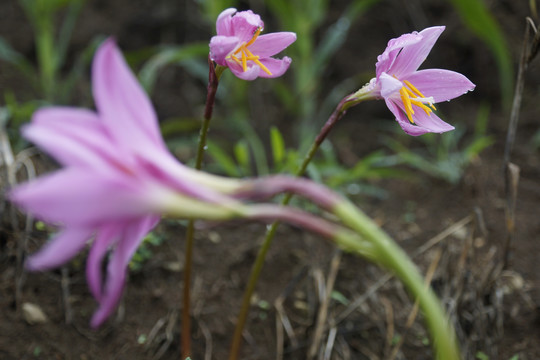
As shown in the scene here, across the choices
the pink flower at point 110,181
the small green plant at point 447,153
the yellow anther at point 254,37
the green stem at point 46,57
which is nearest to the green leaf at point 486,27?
the small green plant at point 447,153

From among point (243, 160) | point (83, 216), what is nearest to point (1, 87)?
point (243, 160)

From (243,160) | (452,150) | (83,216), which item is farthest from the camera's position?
(452,150)

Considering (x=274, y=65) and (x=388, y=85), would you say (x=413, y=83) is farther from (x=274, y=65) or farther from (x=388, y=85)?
(x=274, y=65)

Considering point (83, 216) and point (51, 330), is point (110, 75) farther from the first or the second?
point (51, 330)

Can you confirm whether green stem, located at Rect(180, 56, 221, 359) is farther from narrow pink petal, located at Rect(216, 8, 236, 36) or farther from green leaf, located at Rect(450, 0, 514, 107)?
green leaf, located at Rect(450, 0, 514, 107)

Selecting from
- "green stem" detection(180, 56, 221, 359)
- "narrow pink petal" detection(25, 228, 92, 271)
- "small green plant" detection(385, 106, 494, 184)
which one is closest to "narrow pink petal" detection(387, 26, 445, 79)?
"green stem" detection(180, 56, 221, 359)

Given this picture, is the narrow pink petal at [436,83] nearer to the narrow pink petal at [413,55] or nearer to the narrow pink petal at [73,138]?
the narrow pink petal at [413,55]

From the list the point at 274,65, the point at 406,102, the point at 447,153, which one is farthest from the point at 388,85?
the point at 447,153
